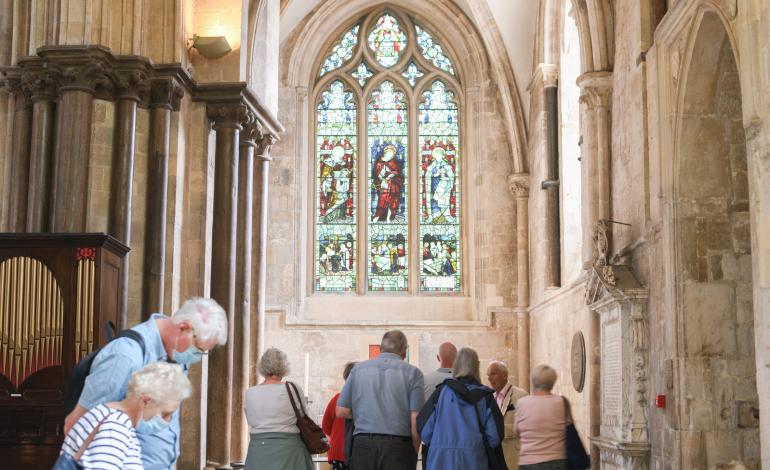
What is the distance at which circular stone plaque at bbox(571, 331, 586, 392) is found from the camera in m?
12.7

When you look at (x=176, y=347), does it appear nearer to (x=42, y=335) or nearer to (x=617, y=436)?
(x=42, y=335)

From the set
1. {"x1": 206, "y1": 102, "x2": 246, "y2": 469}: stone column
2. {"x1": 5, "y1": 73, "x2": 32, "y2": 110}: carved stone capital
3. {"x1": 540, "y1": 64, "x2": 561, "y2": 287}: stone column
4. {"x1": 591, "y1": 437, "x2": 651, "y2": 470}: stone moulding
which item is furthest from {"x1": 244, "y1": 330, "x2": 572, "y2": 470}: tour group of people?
{"x1": 540, "y1": 64, "x2": 561, "y2": 287}: stone column

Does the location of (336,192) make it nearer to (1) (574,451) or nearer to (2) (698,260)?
(2) (698,260)

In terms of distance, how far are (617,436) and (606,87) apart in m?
3.62

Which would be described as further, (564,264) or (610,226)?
(564,264)

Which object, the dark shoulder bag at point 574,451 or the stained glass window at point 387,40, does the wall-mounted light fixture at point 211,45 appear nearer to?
the dark shoulder bag at point 574,451

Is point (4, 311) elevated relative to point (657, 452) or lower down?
elevated

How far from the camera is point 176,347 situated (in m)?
4.66

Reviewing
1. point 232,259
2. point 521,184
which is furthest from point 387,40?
point 232,259

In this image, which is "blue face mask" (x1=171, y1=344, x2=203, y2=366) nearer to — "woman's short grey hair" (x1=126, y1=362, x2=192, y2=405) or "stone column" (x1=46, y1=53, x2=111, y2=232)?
"woman's short grey hair" (x1=126, y1=362, x2=192, y2=405)

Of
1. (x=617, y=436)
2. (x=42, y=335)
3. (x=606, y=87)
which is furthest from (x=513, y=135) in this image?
(x=42, y=335)

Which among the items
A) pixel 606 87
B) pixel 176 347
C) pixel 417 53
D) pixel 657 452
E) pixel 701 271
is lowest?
pixel 657 452

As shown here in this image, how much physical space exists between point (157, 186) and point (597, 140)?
4492 mm

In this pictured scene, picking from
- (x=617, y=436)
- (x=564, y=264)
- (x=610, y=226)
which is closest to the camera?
(x=617, y=436)
